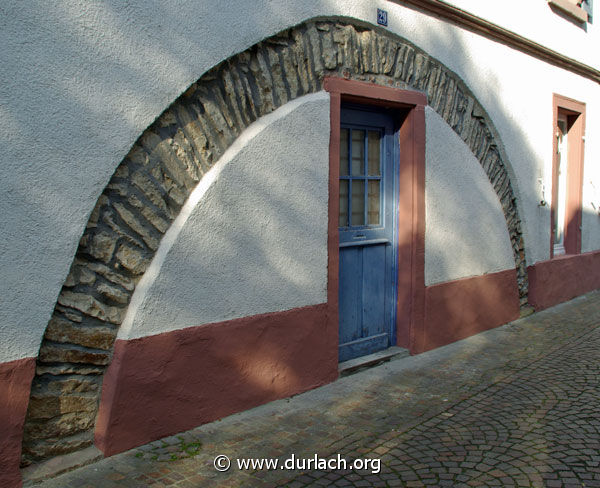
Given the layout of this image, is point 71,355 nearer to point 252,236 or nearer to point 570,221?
point 252,236

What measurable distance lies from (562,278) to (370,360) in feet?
13.9

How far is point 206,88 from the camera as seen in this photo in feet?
13.0

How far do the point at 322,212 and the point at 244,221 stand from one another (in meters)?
0.81

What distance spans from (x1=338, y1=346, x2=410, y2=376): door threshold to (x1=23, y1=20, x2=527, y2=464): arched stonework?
6.94 ft

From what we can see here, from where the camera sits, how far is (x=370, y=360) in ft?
17.6

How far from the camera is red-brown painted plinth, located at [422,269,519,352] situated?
5949 millimetres

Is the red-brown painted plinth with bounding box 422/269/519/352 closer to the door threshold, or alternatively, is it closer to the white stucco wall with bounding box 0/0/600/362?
the door threshold

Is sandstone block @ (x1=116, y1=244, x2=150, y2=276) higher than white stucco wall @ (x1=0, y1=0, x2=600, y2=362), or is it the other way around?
white stucco wall @ (x1=0, y1=0, x2=600, y2=362)

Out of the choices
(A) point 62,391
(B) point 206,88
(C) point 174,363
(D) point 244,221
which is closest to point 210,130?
(B) point 206,88

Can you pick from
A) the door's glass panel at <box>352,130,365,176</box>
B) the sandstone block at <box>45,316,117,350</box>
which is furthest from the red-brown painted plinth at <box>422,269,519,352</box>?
the sandstone block at <box>45,316,117,350</box>

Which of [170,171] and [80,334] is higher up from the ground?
[170,171]

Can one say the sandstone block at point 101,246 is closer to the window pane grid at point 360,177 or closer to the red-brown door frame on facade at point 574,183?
the window pane grid at point 360,177

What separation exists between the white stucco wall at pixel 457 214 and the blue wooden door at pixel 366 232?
0.40m

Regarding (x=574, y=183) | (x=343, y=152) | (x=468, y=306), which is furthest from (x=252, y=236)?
(x=574, y=183)
